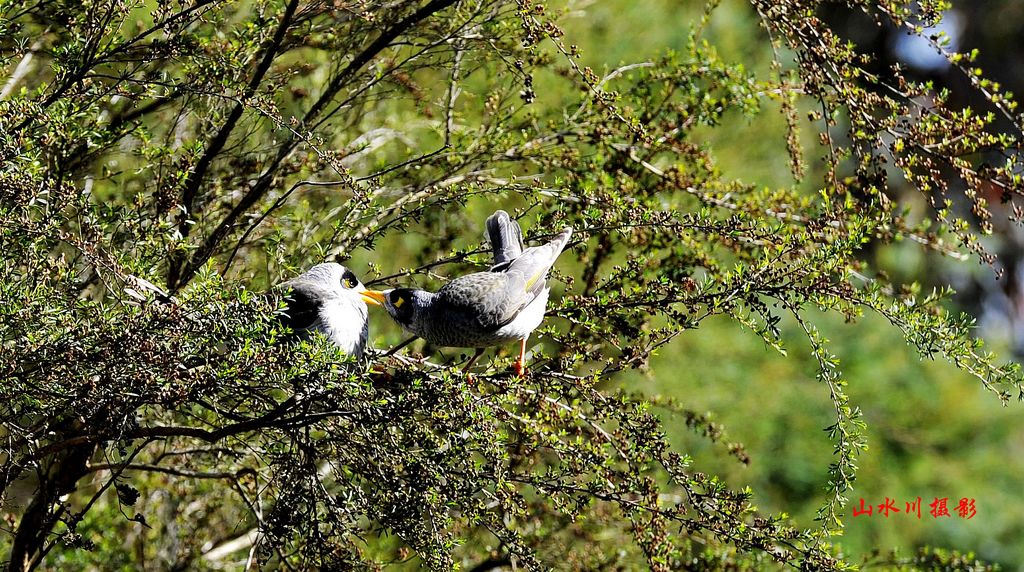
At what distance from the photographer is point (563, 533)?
15.2 ft

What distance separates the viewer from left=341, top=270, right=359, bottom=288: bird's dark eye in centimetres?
366

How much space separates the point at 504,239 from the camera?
12.0 feet

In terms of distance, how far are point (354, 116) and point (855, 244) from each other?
9.82 feet

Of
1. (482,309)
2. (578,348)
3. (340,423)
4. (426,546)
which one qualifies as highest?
(482,309)

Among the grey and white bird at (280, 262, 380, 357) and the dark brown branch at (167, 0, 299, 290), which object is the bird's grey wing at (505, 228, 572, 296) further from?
the dark brown branch at (167, 0, 299, 290)

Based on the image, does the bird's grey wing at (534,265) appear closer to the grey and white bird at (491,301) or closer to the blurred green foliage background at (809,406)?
the grey and white bird at (491,301)

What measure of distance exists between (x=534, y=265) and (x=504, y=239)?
0.52 feet

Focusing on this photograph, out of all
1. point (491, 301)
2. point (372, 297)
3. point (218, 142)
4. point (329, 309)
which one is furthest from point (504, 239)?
point (218, 142)

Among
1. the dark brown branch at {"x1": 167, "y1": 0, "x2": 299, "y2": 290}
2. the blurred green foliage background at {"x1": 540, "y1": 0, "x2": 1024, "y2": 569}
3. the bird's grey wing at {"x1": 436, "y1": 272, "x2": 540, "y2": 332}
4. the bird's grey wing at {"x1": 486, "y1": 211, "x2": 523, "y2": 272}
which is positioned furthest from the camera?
the blurred green foliage background at {"x1": 540, "y1": 0, "x2": 1024, "y2": 569}

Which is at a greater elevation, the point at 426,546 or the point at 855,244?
the point at 855,244

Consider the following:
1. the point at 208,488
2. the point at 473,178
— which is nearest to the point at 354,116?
the point at 473,178

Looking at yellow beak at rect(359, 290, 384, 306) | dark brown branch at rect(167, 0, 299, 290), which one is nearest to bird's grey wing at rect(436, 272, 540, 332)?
yellow beak at rect(359, 290, 384, 306)

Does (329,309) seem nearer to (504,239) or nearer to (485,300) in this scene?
(485,300)

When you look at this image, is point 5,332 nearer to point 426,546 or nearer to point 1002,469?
point 426,546
